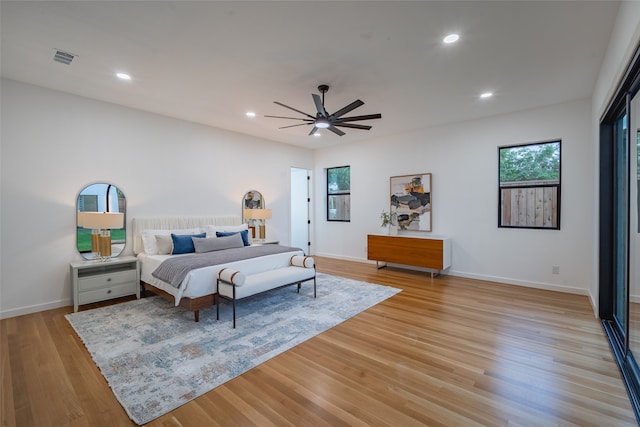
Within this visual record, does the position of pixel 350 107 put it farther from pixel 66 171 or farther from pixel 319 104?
pixel 66 171

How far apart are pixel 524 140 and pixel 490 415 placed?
4.44 metres

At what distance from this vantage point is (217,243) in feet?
15.3

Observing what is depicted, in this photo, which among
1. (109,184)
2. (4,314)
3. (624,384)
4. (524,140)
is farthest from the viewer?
(524,140)

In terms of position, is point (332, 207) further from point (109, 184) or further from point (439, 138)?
point (109, 184)

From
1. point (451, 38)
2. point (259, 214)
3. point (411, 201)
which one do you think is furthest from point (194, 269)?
point (411, 201)

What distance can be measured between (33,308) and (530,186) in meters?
7.38

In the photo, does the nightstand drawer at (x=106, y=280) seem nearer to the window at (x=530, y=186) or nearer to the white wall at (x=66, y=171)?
the white wall at (x=66, y=171)

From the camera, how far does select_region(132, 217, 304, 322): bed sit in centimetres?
337

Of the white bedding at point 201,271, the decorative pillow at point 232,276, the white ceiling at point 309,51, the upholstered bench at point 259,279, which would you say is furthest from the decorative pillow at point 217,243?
the white ceiling at point 309,51

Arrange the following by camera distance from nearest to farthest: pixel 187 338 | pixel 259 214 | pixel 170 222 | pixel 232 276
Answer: pixel 187 338
pixel 232 276
pixel 170 222
pixel 259 214

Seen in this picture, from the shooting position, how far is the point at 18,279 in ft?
12.0

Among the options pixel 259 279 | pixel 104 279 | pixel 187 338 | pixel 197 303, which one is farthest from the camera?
pixel 104 279

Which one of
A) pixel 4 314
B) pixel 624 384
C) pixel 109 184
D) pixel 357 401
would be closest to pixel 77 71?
pixel 109 184

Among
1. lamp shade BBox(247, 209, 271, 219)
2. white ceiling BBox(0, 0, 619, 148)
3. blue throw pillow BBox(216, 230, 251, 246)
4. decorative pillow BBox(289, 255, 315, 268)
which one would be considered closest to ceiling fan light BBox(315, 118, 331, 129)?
white ceiling BBox(0, 0, 619, 148)
